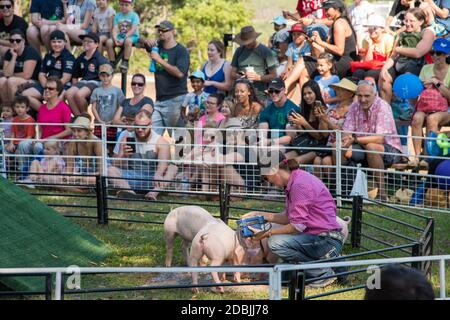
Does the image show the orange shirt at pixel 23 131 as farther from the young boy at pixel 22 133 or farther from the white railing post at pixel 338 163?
the white railing post at pixel 338 163

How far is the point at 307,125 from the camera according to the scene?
44.3ft

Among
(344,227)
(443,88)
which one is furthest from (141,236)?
(443,88)

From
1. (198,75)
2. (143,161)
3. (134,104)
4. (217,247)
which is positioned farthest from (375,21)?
(217,247)

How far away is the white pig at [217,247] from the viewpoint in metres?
9.63

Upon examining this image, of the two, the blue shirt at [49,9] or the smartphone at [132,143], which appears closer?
the smartphone at [132,143]

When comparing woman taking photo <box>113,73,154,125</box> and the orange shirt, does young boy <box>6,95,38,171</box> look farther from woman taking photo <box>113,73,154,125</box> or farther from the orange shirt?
woman taking photo <box>113,73,154,125</box>

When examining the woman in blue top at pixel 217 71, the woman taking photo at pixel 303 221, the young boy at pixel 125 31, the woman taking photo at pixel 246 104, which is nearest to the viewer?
the woman taking photo at pixel 303 221

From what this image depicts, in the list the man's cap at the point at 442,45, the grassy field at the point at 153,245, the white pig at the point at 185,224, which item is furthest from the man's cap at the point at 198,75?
the white pig at the point at 185,224

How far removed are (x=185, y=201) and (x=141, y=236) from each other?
1.75 metres

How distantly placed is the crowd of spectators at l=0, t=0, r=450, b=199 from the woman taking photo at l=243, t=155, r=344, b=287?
10.3 feet

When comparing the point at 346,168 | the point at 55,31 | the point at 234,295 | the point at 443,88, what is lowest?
the point at 234,295

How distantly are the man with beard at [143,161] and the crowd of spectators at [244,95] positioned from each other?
0.6 inches
